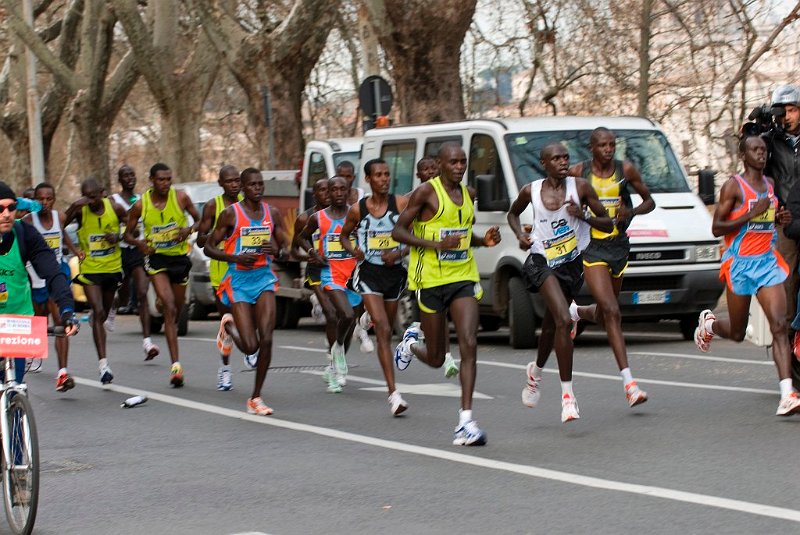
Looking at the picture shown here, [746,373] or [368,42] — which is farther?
[368,42]

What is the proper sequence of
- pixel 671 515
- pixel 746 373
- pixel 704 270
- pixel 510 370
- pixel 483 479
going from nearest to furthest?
pixel 671 515 → pixel 483 479 → pixel 746 373 → pixel 510 370 → pixel 704 270

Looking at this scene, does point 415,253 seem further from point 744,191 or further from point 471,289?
point 744,191

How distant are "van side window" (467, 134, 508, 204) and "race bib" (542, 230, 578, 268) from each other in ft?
17.3

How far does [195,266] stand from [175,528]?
13387 mm

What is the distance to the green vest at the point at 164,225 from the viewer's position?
13.5m

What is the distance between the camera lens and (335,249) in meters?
12.6

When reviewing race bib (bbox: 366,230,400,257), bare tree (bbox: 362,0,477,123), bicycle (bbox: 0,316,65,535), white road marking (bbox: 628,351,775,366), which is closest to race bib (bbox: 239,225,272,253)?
race bib (bbox: 366,230,400,257)

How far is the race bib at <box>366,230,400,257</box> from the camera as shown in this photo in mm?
11570

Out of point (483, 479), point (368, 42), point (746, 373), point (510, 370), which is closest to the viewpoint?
point (483, 479)


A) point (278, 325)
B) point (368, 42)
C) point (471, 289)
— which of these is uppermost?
point (368, 42)

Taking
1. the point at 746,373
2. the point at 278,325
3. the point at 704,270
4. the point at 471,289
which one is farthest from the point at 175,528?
the point at 278,325

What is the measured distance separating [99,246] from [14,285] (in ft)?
20.9

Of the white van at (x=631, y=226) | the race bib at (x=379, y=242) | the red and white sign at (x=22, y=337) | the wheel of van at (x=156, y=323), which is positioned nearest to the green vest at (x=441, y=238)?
the race bib at (x=379, y=242)

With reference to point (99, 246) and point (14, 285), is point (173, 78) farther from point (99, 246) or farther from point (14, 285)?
point (14, 285)
